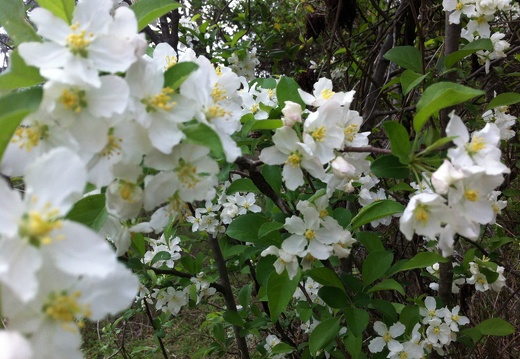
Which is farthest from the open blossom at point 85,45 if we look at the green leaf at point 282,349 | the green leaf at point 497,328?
the green leaf at point 497,328

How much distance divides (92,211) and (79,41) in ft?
1.09

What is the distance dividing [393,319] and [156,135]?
121cm

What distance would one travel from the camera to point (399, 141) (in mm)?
985

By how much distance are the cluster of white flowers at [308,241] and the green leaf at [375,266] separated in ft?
0.75

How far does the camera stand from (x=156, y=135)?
79cm

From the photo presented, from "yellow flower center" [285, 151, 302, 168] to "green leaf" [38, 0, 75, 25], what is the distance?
59cm

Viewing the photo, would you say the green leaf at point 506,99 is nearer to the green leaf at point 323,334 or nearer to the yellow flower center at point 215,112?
the green leaf at point 323,334

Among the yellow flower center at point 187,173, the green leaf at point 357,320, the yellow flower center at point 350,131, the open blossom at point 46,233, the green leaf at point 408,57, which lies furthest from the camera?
the green leaf at point 408,57

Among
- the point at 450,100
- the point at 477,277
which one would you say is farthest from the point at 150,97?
the point at 477,277

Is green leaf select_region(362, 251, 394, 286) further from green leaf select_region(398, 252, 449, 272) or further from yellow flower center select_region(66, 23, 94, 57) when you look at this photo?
yellow flower center select_region(66, 23, 94, 57)

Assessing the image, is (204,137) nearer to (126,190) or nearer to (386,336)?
(126,190)

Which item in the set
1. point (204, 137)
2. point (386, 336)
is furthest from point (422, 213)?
point (386, 336)

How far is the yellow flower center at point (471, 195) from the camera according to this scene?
0.89m

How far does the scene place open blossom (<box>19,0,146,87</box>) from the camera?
2.44 feet
